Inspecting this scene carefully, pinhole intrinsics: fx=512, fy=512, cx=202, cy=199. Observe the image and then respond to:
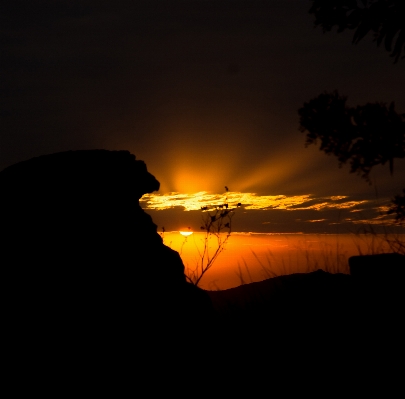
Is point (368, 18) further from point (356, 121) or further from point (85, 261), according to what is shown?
point (85, 261)

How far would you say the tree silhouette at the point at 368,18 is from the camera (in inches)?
274

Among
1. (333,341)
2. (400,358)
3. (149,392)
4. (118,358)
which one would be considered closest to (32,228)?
(118,358)

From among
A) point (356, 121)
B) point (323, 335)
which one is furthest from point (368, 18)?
point (323, 335)

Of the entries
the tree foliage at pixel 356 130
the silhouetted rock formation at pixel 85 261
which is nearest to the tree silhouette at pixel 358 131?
the tree foliage at pixel 356 130

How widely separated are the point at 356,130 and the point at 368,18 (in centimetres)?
182

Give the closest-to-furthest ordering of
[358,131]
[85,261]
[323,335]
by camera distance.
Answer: [85,261], [323,335], [358,131]

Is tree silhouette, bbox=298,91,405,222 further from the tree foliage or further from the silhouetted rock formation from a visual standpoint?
the silhouetted rock formation

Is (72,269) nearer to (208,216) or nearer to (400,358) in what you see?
(400,358)

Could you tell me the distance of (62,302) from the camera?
425 cm

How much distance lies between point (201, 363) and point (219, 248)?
5549mm

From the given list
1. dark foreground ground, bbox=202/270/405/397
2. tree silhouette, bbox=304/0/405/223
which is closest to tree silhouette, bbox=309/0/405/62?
tree silhouette, bbox=304/0/405/223

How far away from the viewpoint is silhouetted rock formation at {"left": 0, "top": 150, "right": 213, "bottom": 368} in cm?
421

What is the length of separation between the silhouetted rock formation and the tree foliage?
417 centimetres

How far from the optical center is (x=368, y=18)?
7305mm
